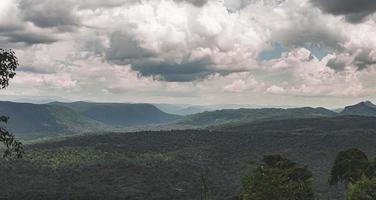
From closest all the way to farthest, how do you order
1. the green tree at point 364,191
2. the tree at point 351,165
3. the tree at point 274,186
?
1. the green tree at point 364,191
2. the tree at point 274,186
3. the tree at point 351,165

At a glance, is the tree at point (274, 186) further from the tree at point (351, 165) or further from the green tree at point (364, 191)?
the tree at point (351, 165)

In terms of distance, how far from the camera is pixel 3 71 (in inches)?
1373

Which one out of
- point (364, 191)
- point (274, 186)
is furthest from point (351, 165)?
point (274, 186)

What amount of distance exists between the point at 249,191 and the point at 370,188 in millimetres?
18965

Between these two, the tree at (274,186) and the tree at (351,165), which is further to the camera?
the tree at (351,165)

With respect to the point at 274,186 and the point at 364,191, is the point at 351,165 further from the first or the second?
the point at 274,186

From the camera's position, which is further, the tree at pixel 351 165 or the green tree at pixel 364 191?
the tree at pixel 351 165

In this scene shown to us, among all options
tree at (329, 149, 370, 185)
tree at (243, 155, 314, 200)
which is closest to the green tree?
tree at (243, 155, 314, 200)

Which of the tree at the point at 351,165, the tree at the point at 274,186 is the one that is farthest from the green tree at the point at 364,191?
the tree at the point at 351,165

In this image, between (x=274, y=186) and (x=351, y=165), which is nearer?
(x=274, y=186)

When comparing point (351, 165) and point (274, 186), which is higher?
point (351, 165)

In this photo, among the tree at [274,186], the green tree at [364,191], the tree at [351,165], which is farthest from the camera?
the tree at [351,165]

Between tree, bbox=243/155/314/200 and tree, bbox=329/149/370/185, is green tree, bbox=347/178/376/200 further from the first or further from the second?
tree, bbox=329/149/370/185

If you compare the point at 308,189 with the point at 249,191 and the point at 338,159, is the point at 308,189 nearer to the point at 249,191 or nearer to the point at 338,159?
the point at 249,191
